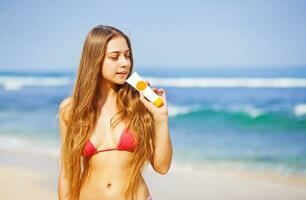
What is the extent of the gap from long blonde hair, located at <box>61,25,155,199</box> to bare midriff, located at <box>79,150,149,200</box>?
0.02 m

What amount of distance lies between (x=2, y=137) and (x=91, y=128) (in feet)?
13.7

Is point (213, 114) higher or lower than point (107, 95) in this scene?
lower

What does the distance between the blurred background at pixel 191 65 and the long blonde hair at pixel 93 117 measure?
3.49 metres

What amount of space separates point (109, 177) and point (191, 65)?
6900 mm

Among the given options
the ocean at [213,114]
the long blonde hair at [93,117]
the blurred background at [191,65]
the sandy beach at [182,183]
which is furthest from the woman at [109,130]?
the blurred background at [191,65]

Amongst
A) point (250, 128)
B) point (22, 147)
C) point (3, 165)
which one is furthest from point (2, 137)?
point (250, 128)

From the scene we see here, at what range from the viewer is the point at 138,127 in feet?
6.50

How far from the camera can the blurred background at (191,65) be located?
6.23 metres

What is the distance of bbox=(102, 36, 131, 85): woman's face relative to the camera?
1.94 meters

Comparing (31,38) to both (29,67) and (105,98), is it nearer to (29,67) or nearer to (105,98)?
(29,67)

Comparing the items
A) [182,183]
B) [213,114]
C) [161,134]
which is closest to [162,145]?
[161,134]

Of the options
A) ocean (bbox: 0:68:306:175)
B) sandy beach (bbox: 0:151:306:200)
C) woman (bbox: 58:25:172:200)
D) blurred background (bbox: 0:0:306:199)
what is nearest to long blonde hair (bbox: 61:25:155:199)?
woman (bbox: 58:25:172:200)

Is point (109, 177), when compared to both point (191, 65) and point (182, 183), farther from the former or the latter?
point (191, 65)

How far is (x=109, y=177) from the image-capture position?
2.02m
